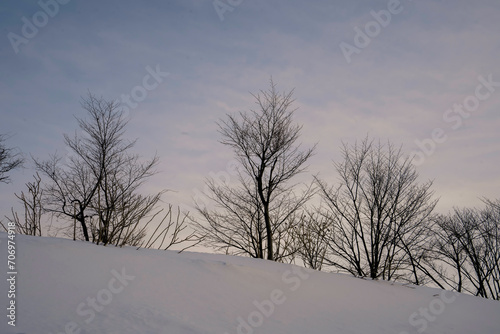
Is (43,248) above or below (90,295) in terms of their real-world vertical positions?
above

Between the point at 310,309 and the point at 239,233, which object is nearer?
the point at 310,309

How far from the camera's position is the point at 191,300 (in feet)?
7.23

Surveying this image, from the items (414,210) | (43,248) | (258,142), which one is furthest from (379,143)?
(43,248)

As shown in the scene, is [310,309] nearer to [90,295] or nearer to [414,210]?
[90,295]

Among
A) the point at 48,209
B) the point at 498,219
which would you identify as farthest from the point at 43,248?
the point at 498,219

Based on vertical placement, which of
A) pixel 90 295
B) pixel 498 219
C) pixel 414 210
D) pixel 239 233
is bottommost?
pixel 90 295

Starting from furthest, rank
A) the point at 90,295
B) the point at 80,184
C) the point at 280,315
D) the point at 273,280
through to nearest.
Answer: the point at 80,184, the point at 273,280, the point at 280,315, the point at 90,295

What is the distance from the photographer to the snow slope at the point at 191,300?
1.66 metres

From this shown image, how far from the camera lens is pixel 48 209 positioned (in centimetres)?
1354

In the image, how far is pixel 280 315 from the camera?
2.31 metres

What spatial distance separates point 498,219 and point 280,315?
17872mm

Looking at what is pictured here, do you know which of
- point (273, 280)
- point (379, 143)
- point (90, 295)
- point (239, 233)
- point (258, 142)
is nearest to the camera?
point (90, 295)

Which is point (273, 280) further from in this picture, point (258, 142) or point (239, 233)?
point (239, 233)

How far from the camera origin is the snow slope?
1662 millimetres
